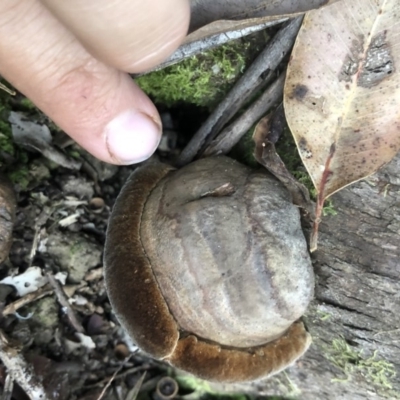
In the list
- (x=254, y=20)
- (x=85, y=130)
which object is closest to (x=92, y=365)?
(x=85, y=130)

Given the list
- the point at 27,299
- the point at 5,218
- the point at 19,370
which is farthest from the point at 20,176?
the point at 19,370

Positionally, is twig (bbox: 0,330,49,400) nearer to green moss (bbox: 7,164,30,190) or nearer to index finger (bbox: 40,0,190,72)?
green moss (bbox: 7,164,30,190)

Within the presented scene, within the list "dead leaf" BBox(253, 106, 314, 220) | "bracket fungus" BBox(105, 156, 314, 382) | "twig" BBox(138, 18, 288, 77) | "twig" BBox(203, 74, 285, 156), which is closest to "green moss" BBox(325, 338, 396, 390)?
"bracket fungus" BBox(105, 156, 314, 382)

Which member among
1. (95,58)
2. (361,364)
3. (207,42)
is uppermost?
(95,58)

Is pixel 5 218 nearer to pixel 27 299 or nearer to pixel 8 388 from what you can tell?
pixel 27 299

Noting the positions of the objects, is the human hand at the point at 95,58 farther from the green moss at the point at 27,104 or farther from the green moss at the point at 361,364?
the green moss at the point at 361,364
